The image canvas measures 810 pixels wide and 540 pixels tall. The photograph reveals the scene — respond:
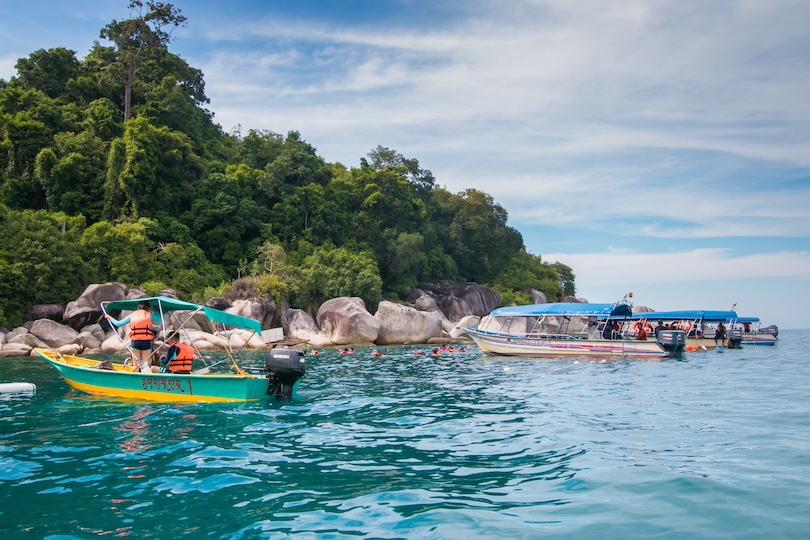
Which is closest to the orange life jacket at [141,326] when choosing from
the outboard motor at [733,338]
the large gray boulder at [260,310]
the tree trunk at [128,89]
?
the large gray boulder at [260,310]

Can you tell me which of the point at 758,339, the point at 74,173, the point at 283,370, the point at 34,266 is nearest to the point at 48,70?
the point at 74,173

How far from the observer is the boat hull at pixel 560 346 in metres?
27.5

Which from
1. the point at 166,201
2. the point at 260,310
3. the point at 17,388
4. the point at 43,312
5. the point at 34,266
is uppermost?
the point at 166,201

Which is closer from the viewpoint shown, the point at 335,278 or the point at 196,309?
the point at 196,309

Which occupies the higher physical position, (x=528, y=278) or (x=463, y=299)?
(x=528, y=278)

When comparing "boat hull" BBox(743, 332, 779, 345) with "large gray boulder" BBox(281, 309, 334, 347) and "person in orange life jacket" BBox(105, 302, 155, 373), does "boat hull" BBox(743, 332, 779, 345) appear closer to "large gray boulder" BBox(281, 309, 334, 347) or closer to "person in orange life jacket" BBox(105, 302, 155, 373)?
"large gray boulder" BBox(281, 309, 334, 347)

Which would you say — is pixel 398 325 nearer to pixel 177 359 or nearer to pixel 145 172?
pixel 145 172

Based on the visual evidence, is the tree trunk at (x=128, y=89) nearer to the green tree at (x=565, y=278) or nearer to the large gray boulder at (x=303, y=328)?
the large gray boulder at (x=303, y=328)

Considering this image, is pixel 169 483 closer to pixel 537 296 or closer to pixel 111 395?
pixel 111 395

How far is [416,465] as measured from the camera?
26.8 feet

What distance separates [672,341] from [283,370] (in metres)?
20.4

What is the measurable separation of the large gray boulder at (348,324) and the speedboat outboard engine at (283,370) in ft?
78.9

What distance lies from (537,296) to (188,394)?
58.3 metres

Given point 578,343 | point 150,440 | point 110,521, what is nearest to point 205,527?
point 110,521
